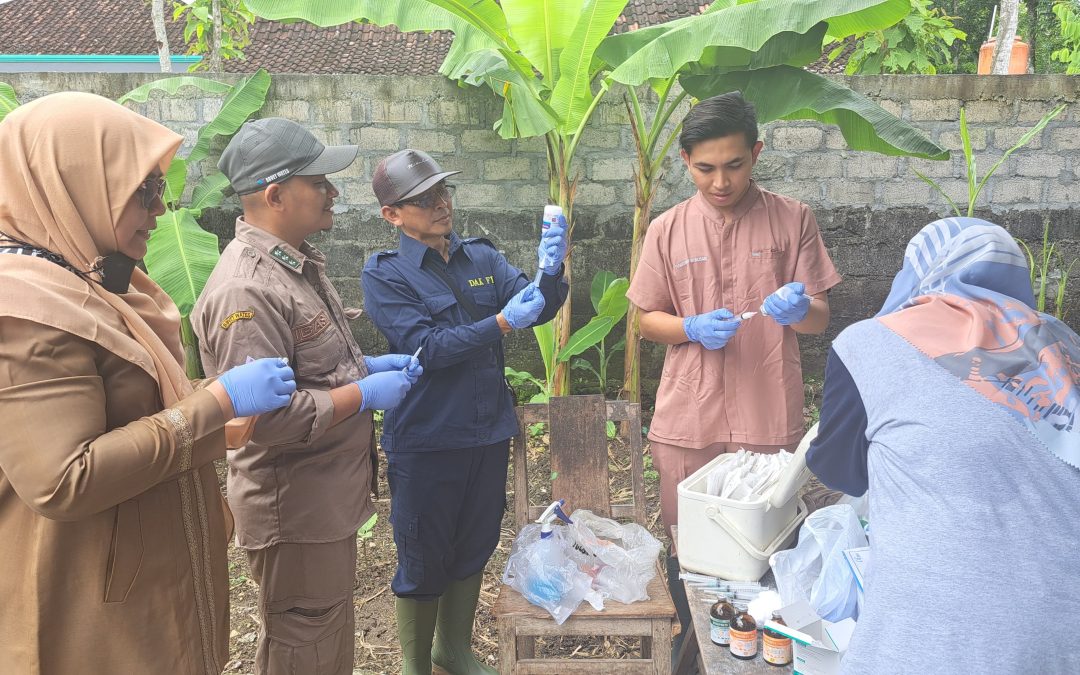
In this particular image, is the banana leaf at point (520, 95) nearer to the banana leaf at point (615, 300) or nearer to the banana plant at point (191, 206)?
the banana leaf at point (615, 300)

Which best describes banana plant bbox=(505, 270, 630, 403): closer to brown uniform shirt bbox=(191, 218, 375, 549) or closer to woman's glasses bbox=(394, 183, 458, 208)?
woman's glasses bbox=(394, 183, 458, 208)

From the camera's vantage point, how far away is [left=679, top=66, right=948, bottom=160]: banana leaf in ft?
9.68

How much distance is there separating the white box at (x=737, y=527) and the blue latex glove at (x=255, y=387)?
108cm

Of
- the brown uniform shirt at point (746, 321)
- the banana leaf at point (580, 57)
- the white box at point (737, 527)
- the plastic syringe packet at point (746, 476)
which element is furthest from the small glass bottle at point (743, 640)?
the banana leaf at point (580, 57)

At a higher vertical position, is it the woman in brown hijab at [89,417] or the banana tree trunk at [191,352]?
the woman in brown hijab at [89,417]

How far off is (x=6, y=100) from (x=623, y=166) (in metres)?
3.38

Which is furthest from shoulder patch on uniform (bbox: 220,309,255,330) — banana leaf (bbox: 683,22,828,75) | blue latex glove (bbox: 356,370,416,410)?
banana leaf (bbox: 683,22,828,75)

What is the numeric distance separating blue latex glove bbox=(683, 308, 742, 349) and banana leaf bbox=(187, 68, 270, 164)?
10.5 feet

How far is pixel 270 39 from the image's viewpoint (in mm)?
15508

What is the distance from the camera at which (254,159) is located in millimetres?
2025

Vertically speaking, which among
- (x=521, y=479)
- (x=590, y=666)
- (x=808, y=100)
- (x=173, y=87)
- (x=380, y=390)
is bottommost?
(x=590, y=666)

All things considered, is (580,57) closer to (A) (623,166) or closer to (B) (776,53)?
(B) (776,53)

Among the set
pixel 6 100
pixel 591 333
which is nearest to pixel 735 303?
pixel 591 333

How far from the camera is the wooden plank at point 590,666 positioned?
2.24m
